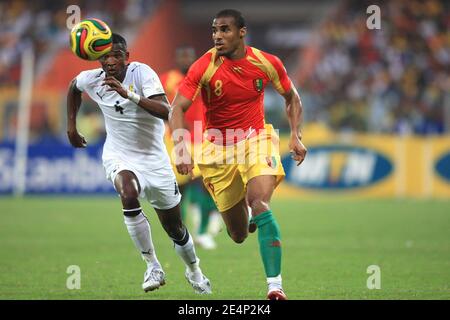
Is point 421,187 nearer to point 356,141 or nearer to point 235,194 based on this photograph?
point 356,141

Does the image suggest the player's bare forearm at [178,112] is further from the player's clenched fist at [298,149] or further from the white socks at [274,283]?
the white socks at [274,283]

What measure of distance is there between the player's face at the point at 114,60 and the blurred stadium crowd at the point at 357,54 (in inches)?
606

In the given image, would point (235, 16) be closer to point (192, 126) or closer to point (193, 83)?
point (193, 83)

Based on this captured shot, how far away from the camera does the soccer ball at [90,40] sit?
834 centimetres

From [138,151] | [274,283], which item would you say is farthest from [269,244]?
[138,151]

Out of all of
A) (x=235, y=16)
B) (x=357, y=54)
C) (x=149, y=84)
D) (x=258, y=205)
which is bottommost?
(x=258, y=205)

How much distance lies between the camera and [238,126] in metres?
8.89

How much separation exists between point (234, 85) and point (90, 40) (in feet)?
4.47

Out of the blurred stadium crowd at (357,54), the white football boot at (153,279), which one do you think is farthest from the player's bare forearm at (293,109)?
the blurred stadium crowd at (357,54)

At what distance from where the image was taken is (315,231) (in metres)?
15.9

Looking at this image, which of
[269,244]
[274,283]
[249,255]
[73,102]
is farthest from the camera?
[249,255]

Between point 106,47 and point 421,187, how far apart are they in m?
15.5

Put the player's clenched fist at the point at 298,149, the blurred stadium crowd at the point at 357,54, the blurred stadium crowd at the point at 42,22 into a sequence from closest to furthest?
the player's clenched fist at the point at 298,149 < the blurred stadium crowd at the point at 357,54 < the blurred stadium crowd at the point at 42,22
